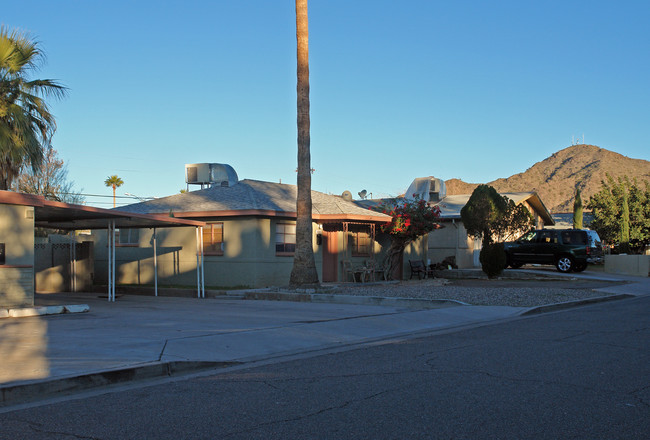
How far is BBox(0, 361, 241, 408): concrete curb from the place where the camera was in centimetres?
684

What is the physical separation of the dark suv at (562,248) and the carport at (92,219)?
635 inches

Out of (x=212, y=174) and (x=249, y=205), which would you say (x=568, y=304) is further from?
(x=212, y=174)

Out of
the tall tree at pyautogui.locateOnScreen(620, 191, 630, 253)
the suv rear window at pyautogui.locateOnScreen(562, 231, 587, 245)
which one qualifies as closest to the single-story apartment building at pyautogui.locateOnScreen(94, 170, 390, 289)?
the suv rear window at pyautogui.locateOnScreen(562, 231, 587, 245)

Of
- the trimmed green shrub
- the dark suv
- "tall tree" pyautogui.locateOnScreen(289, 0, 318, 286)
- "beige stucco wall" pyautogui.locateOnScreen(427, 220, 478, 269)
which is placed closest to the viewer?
"tall tree" pyautogui.locateOnScreen(289, 0, 318, 286)

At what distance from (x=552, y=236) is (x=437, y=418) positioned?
25404 millimetres

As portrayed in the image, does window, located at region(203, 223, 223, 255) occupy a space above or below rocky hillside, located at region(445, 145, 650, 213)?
below

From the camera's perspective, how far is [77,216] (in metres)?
19.0

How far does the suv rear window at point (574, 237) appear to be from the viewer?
28.7 metres

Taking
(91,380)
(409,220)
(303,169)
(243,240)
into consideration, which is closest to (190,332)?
(91,380)

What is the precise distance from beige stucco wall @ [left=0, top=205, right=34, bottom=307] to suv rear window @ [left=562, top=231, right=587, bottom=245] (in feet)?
74.1

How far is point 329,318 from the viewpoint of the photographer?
1351 cm

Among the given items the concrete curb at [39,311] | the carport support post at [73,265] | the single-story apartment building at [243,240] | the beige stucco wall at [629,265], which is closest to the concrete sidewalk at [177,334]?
the concrete curb at [39,311]

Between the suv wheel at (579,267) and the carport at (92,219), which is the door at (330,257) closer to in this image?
the carport at (92,219)

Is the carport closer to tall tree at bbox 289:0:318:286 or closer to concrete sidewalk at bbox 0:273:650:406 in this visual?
concrete sidewalk at bbox 0:273:650:406
